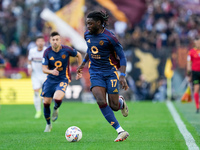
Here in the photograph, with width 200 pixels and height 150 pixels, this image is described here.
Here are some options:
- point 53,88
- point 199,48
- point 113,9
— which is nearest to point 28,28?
point 113,9

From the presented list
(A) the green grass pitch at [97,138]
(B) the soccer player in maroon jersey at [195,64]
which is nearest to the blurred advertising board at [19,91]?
(B) the soccer player in maroon jersey at [195,64]

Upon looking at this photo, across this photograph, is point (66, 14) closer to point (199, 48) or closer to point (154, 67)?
point (154, 67)

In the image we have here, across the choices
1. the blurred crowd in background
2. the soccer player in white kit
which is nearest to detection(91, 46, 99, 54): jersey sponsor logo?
the soccer player in white kit

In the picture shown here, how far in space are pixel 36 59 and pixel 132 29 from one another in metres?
13.0

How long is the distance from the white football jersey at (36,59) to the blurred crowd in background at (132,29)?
32.9 feet

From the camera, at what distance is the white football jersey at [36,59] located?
1330cm

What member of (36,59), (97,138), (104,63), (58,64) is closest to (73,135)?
(97,138)

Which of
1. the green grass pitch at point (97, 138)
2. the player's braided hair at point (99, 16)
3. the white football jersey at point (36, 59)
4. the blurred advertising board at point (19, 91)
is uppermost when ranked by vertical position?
the player's braided hair at point (99, 16)

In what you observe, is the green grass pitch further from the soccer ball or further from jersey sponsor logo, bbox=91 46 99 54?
jersey sponsor logo, bbox=91 46 99 54

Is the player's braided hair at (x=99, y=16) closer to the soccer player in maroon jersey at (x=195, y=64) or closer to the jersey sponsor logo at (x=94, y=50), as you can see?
the jersey sponsor logo at (x=94, y=50)

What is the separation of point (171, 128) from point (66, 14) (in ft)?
50.1

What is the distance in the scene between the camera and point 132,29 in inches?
1010

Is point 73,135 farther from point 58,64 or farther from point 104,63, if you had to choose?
point 58,64

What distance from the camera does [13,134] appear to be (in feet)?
30.8
